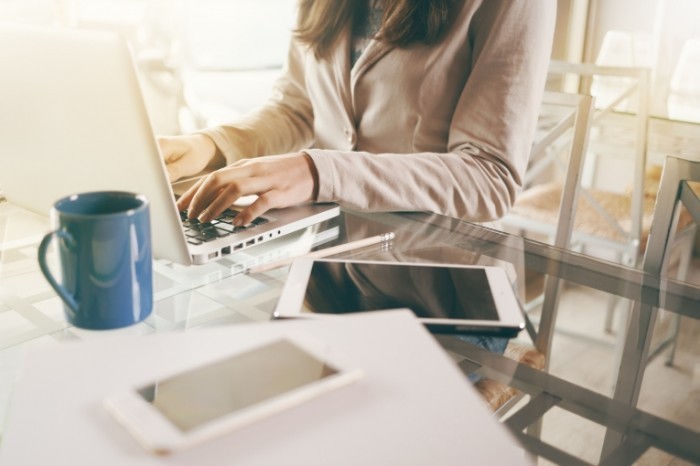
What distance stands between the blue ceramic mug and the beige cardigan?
0.32 meters

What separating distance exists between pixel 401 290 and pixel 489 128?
0.40 m

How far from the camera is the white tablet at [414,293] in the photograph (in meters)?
0.59

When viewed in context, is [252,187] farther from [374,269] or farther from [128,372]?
[128,372]

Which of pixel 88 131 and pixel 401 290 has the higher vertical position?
pixel 88 131

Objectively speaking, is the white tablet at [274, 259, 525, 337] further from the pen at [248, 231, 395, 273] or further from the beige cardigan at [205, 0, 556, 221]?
the beige cardigan at [205, 0, 556, 221]

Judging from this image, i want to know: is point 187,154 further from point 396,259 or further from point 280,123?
point 396,259

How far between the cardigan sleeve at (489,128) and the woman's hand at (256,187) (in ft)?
0.29

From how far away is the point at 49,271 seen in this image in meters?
0.54

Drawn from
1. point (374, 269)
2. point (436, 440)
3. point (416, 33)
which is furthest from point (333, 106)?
point (436, 440)

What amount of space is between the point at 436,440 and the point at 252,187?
1.55 ft

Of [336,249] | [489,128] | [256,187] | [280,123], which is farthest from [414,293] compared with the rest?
[280,123]

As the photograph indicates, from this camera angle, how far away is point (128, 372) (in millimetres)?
436

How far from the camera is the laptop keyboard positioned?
740mm

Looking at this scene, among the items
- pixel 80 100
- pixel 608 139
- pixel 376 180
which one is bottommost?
pixel 608 139
